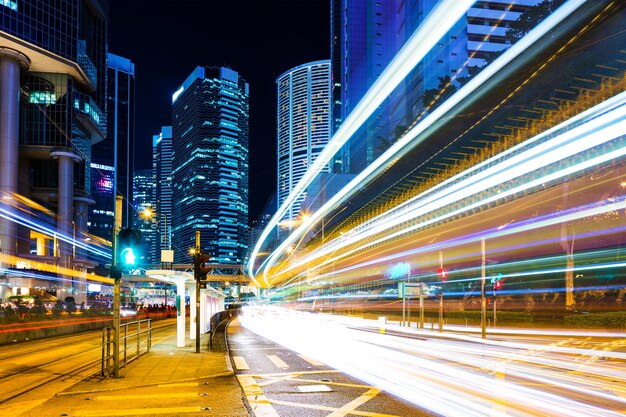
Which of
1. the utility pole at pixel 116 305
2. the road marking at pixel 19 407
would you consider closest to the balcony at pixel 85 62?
the utility pole at pixel 116 305

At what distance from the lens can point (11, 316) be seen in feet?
107

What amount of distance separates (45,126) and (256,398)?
83.3m

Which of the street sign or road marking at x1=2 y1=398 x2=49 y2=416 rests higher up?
the street sign

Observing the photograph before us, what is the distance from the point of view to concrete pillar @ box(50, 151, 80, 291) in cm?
8388

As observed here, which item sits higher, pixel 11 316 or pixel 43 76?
pixel 43 76

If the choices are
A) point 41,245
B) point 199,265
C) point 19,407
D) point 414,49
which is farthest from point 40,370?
point 41,245

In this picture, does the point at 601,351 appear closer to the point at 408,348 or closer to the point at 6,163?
the point at 408,348

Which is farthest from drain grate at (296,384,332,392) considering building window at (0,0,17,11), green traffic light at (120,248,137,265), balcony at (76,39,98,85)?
balcony at (76,39,98,85)

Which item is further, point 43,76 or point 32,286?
point 43,76

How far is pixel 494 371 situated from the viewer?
48.0 ft

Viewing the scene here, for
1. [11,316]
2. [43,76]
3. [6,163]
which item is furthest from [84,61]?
[11,316]

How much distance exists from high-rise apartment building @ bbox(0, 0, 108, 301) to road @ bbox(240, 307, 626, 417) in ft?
196

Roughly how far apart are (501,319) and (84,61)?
7948 cm

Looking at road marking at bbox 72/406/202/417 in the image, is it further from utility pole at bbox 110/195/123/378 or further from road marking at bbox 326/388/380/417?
utility pole at bbox 110/195/123/378
